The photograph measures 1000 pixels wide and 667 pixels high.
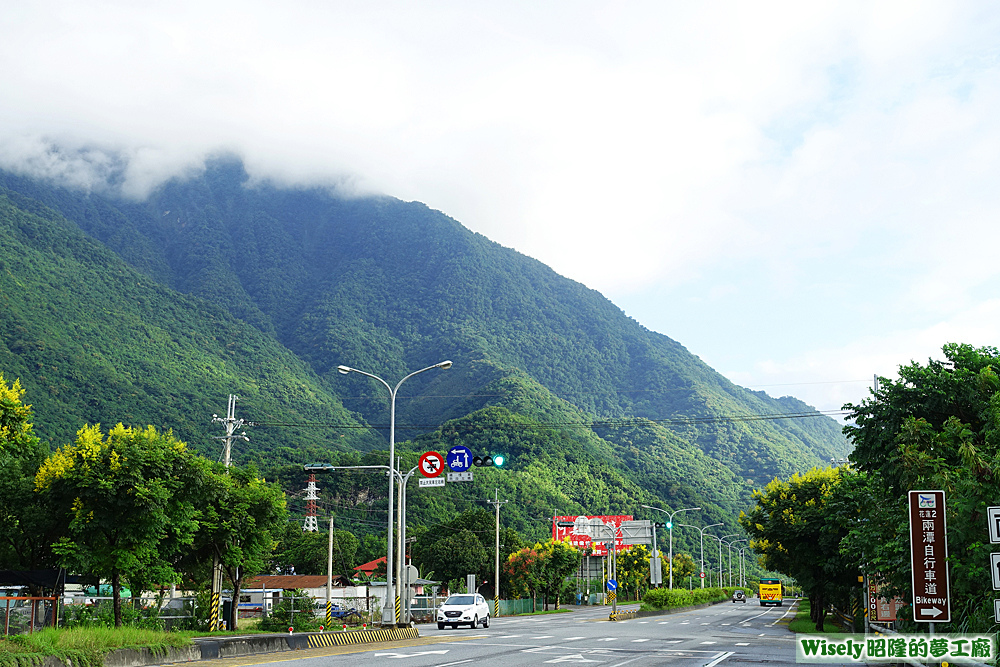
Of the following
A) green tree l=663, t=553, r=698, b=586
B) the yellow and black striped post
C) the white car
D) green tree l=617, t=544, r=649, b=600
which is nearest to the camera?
the yellow and black striped post

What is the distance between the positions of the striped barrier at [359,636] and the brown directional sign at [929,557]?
58.7 feet

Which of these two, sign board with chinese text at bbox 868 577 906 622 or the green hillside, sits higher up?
the green hillside

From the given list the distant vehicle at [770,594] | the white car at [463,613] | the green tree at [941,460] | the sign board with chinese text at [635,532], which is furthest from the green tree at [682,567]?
the green tree at [941,460]

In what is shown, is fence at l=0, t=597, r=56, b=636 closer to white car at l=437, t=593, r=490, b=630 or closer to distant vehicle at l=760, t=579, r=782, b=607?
white car at l=437, t=593, r=490, b=630

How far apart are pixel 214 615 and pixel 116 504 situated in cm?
795

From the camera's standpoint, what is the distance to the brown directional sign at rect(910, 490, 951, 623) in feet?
48.1

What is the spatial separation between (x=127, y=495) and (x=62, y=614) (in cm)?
587

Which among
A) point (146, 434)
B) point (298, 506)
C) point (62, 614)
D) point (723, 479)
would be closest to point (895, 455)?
point (62, 614)

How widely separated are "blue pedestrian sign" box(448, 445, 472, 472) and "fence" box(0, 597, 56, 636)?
1373 centimetres

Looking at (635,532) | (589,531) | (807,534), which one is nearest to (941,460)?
(807,534)

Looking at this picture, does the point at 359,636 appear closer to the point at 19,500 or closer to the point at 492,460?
the point at 492,460

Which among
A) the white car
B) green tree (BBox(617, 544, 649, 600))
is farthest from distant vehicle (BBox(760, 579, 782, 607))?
the white car

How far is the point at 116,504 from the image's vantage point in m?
31.2

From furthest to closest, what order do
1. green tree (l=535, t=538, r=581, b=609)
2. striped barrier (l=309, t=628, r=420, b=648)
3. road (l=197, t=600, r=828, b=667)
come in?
green tree (l=535, t=538, r=581, b=609) < striped barrier (l=309, t=628, r=420, b=648) < road (l=197, t=600, r=828, b=667)
